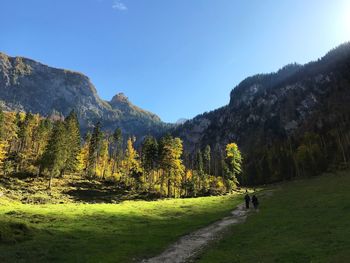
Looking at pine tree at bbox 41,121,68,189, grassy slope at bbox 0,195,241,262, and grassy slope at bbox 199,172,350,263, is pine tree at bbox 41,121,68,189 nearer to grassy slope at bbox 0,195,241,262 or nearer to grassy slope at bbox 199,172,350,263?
grassy slope at bbox 0,195,241,262

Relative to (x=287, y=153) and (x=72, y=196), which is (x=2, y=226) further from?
(x=287, y=153)

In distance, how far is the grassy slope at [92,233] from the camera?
91.8 feet

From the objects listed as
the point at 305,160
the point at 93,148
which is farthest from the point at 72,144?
the point at 305,160

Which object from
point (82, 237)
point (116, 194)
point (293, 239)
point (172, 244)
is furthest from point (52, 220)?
point (116, 194)

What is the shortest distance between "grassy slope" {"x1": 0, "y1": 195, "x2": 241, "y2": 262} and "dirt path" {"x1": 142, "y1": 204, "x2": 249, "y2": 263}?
126 cm

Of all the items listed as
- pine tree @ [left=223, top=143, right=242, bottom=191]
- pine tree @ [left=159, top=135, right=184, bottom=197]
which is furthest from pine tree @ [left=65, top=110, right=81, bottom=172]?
pine tree @ [left=223, top=143, right=242, bottom=191]

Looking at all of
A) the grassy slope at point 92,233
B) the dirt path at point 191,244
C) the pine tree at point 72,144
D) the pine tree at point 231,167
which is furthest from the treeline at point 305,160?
the grassy slope at point 92,233

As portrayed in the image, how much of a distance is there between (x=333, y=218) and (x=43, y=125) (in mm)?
114688

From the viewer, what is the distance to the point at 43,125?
424 feet

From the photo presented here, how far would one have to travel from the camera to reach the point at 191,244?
33.2 meters

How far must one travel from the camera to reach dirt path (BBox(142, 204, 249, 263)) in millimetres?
27780

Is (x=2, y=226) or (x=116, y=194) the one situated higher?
(x=116, y=194)

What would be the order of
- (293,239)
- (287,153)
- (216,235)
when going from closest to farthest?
(293,239)
(216,235)
(287,153)

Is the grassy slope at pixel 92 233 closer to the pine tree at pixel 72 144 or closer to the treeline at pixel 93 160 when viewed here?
the treeline at pixel 93 160
